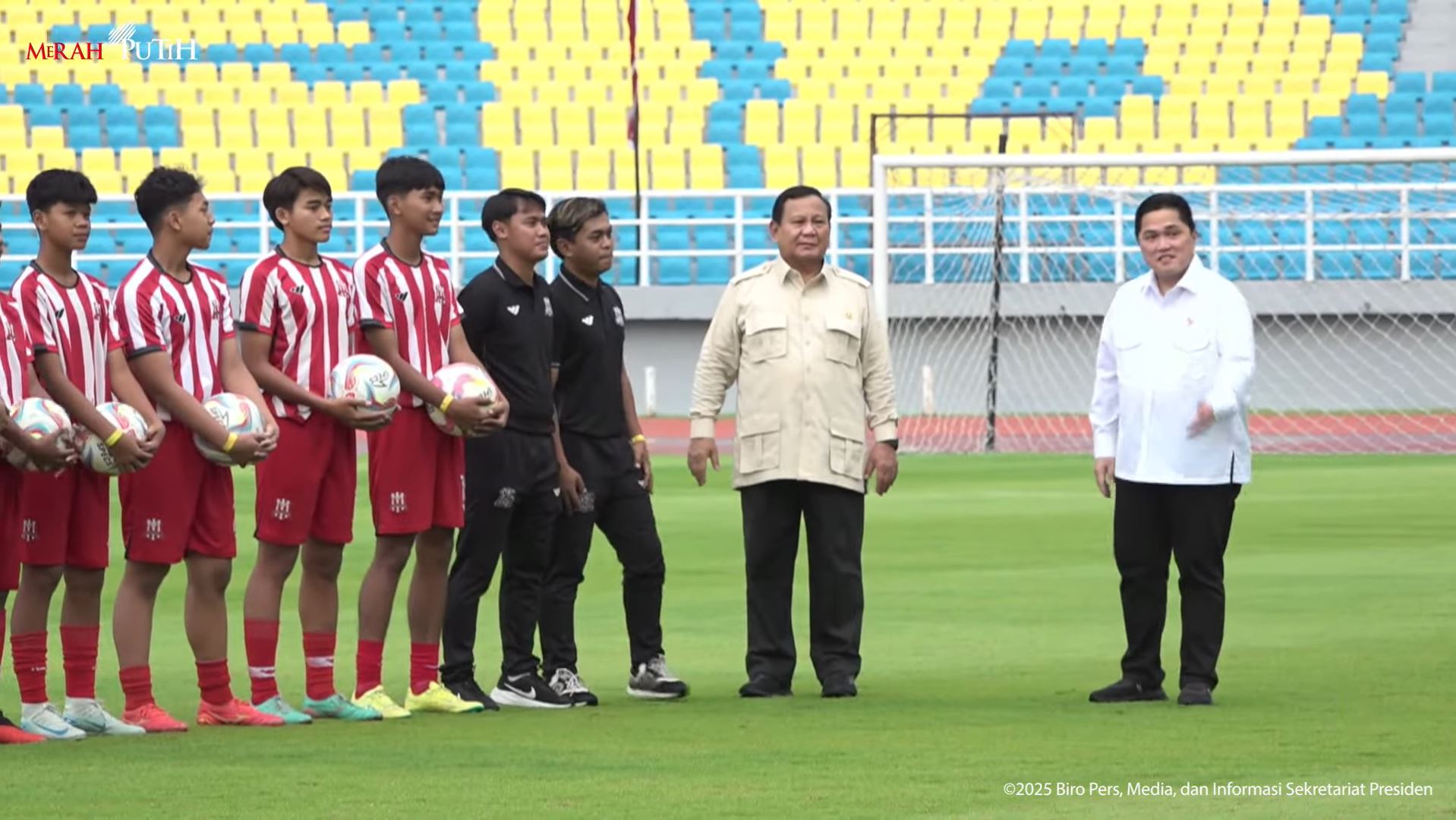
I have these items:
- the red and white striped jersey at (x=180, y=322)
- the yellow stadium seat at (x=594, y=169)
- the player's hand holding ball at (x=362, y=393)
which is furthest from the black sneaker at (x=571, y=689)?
the yellow stadium seat at (x=594, y=169)

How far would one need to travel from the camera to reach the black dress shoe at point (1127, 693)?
7859mm

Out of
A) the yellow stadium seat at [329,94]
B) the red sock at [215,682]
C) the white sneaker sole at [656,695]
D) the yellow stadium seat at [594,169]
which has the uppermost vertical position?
the yellow stadium seat at [329,94]

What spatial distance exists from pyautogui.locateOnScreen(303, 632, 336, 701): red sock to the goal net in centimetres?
1642

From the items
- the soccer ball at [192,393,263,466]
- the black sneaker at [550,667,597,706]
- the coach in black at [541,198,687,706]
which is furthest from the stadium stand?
the soccer ball at [192,393,263,466]

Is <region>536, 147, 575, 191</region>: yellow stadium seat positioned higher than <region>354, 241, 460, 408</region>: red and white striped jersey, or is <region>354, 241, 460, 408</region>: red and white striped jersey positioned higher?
<region>536, 147, 575, 191</region>: yellow stadium seat

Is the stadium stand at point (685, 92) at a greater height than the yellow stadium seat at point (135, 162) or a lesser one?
greater

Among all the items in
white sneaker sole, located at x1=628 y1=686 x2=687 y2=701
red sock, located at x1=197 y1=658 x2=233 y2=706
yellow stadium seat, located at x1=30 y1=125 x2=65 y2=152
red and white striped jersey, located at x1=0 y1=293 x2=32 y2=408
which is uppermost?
yellow stadium seat, located at x1=30 y1=125 x2=65 y2=152

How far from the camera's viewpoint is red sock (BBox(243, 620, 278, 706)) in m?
7.56

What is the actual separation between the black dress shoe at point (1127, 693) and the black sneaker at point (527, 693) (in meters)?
1.72

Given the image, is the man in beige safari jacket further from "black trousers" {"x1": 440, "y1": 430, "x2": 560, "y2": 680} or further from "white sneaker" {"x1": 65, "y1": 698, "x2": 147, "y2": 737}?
"white sneaker" {"x1": 65, "y1": 698, "x2": 147, "y2": 737}

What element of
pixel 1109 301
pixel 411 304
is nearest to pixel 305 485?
pixel 411 304

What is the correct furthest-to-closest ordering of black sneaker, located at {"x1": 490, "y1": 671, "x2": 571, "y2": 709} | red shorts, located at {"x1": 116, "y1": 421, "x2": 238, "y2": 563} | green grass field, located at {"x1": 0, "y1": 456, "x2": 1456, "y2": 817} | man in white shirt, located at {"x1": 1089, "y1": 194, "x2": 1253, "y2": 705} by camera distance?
black sneaker, located at {"x1": 490, "y1": 671, "x2": 571, "y2": 709}, man in white shirt, located at {"x1": 1089, "y1": 194, "x2": 1253, "y2": 705}, red shorts, located at {"x1": 116, "y1": 421, "x2": 238, "y2": 563}, green grass field, located at {"x1": 0, "y1": 456, "x2": 1456, "y2": 817}

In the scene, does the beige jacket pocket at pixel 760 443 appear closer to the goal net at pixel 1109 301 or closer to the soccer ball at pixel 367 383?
the soccer ball at pixel 367 383

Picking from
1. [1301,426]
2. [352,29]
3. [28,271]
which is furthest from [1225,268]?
[28,271]
